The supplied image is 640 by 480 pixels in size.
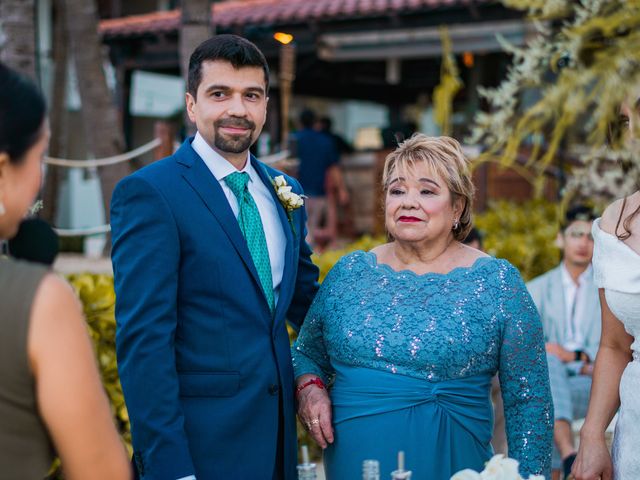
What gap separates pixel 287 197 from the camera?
318 centimetres

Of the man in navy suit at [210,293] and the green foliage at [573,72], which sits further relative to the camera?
the green foliage at [573,72]

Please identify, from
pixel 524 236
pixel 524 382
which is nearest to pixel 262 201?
pixel 524 382

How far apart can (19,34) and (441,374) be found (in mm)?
5765

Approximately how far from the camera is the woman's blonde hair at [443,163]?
3.08 metres

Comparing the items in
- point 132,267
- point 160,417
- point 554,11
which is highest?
point 554,11

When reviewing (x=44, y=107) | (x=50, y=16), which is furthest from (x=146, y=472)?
(x=50, y=16)

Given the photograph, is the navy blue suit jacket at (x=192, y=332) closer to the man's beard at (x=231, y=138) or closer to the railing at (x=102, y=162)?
the man's beard at (x=231, y=138)

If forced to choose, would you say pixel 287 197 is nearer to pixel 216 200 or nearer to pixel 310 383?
pixel 216 200

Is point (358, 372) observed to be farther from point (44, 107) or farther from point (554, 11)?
point (554, 11)

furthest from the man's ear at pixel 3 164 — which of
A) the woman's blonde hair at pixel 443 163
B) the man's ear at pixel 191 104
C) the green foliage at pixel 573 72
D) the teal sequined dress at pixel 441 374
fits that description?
the green foliage at pixel 573 72

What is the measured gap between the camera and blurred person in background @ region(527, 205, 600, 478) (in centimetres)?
547

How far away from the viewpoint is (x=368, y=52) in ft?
45.1

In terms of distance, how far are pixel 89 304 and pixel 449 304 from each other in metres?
2.30

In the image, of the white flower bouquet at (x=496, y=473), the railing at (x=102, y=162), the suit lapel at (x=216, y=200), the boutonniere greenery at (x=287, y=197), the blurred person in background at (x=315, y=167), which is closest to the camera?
the white flower bouquet at (x=496, y=473)
